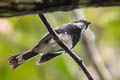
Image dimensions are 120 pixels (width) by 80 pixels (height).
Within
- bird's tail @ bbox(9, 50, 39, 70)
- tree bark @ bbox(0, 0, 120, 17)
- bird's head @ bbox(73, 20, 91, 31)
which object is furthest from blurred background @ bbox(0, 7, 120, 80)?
tree bark @ bbox(0, 0, 120, 17)

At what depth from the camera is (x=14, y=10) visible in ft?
2.49

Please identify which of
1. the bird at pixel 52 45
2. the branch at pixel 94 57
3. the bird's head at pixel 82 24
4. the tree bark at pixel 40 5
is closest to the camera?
the tree bark at pixel 40 5

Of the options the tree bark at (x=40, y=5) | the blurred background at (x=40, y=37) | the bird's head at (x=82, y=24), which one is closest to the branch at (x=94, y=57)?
the blurred background at (x=40, y=37)

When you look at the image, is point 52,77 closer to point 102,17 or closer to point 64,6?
point 102,17

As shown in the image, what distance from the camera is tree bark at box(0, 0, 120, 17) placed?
2.44 ft

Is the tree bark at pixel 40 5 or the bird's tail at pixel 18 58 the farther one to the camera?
the bird's tail at pixel 18 58

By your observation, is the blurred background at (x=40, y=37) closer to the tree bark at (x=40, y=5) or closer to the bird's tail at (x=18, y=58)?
the bird's tail at (x=18, y=58)

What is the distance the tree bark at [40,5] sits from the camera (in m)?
0.74

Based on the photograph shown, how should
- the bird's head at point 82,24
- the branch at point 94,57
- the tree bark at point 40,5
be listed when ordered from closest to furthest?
1. the tree bark at point 40,5
2. the bird's head at point 82,24
3. the branch at point 94,57

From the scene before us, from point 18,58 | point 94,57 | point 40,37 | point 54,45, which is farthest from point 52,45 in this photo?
point 40,37

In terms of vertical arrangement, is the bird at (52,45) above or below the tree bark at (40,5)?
below

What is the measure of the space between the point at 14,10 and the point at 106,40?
3.14 meters

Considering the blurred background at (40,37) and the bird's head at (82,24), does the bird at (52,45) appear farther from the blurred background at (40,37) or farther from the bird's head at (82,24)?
the blurred background at (40,37)

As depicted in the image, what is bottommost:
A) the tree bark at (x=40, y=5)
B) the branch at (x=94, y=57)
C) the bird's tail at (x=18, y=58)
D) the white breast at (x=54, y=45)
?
the branch at (x=94, y=57)
